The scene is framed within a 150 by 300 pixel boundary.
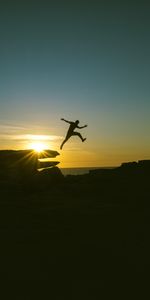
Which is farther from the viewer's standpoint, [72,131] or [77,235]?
[72,131]

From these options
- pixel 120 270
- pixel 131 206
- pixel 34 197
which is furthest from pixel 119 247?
pixel 34 197

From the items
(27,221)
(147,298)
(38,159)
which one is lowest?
(147,298)

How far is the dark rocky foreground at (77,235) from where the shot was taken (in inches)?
545

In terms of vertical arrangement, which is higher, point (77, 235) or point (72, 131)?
point (72, 131)

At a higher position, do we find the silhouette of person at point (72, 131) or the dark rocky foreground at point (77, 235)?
the silhouette of person at point (72, 131)

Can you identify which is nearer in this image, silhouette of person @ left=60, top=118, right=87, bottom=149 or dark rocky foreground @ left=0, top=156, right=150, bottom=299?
dark rocky foreground @ left=0, top=156, right=150, bottom=299

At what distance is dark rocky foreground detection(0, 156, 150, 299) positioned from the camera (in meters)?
13.9

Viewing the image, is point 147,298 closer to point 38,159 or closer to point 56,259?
point 56,259

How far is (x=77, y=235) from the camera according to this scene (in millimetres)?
19453

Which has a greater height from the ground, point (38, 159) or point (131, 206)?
point (38, 159)

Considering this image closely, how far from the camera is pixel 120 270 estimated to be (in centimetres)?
1511

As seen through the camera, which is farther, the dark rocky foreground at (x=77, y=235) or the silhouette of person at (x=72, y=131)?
the silhouette of person at (x=72, y=131)

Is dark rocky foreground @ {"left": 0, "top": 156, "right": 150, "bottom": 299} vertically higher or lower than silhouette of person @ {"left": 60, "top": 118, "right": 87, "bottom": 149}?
lower

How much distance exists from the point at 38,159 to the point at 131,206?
10469mm
